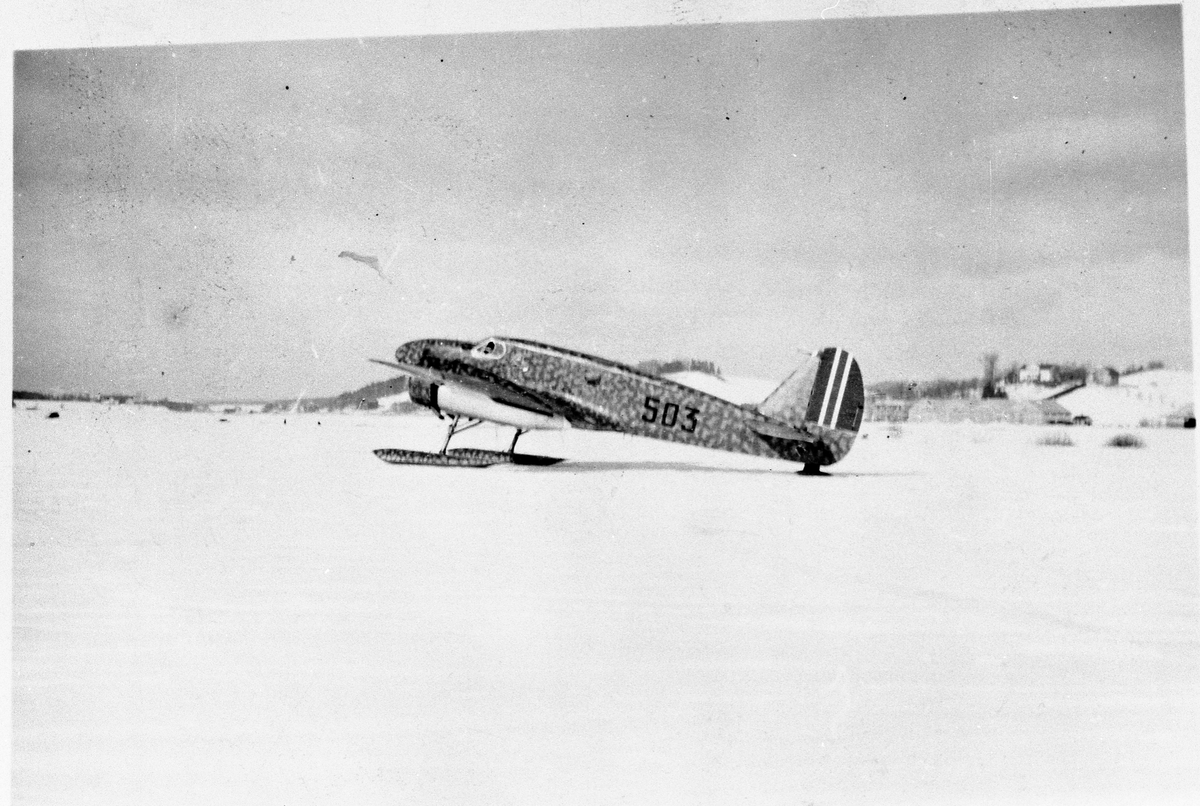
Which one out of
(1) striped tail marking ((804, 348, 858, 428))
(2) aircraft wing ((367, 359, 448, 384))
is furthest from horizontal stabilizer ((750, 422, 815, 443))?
(2) aircraft wing ((367, 359, 448, 384))

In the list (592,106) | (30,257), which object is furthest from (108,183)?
(592,106)

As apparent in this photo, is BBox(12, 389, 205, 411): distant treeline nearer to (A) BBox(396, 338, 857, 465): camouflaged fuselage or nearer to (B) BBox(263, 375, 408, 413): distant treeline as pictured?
(B) BBox(263, 375, 408, 413): distant treeline

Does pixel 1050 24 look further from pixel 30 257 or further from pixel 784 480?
pixel 30 257

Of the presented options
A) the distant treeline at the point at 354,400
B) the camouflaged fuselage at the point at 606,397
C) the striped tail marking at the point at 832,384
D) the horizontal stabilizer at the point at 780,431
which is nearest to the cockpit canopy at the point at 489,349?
the camouflaged fuselage at the point at 606,397

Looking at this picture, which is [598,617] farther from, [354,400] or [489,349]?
[354,400]

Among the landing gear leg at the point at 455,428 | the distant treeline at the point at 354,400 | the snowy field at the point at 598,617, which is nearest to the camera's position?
the snowy field at the point at 598,617

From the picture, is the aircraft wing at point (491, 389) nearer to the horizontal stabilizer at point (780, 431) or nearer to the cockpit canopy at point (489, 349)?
the cockpit canopy at point (489, 349)

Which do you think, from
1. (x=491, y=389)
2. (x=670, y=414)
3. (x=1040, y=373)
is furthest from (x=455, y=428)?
(x=1040, y=373)
